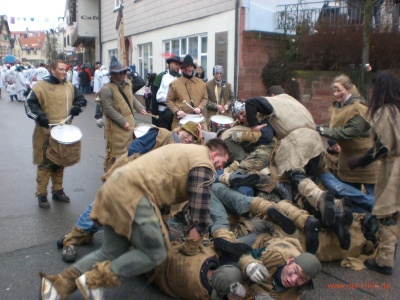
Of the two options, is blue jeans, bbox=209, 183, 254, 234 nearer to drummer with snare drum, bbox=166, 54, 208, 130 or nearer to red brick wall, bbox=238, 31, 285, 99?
drummer with snare drum, bbox=166, 54, 208, 130

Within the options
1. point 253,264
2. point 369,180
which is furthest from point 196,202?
point 369,180

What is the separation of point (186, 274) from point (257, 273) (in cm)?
58

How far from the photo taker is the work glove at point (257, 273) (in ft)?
10.8

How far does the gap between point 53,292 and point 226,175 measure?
2.02 m

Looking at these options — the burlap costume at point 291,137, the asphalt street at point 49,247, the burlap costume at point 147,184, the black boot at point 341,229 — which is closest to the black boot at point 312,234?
the black boot at point 341,229

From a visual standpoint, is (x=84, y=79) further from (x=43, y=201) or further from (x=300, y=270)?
(x=300, y=270)

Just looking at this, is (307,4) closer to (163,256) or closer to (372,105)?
(372,105)

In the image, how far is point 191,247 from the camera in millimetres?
3600

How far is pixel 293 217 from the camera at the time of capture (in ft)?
14.2

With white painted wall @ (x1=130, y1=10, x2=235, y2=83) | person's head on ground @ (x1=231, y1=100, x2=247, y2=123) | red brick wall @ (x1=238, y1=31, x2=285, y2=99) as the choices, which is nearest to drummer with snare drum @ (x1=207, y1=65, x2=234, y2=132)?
person's head on ground @ (x1=231, y1=100, x2=247, y2=123)

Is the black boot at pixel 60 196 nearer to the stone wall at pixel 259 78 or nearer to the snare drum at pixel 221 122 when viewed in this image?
the snare drum at pixel 221 122

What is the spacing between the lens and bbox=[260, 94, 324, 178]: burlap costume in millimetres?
4828

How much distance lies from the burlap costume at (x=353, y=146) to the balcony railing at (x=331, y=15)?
803cm

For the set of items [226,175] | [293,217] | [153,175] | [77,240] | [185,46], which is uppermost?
[185,46]
